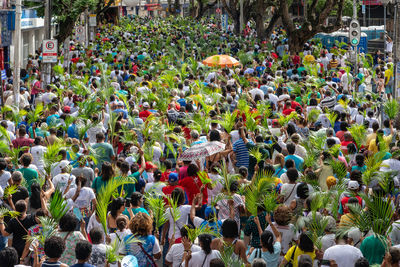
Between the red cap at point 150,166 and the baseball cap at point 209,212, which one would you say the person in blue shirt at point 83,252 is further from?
the red cap at point 150,166

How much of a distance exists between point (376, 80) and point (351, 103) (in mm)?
8140

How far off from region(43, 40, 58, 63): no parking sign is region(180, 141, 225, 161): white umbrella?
10.7 m

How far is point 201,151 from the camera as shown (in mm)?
10859

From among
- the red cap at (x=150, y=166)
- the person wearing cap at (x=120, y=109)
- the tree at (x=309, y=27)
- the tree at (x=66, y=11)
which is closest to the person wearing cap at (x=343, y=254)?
the red cap at (x=150, y=166)

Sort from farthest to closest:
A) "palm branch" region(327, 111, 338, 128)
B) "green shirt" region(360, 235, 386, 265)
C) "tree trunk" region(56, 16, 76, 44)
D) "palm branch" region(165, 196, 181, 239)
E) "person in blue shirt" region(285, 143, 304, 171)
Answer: "tree trunk" region(56, 16, 76, 44)
"palm branch" region(327, 111, 338, 128)
"person in blue shirt" region(285, 143, 304, 171)
"palm branch" region(165, 196, 181, 239)
"green shirt" region(360, 235, 386, 265)

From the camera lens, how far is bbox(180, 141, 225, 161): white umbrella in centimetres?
1073

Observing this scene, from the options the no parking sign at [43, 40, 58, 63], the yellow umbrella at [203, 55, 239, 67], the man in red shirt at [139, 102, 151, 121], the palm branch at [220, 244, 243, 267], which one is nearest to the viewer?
the palm branch at [220, 244, 243, 267]

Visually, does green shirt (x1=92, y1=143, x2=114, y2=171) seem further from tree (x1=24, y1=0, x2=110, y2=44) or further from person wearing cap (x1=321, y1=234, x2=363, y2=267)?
tree (x1=24, y1=0, x2=110, y2=44)

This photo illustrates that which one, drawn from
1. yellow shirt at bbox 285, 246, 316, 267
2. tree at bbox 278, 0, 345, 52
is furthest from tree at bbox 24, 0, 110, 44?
yellow shirt at bbox 285, 246, 316, 267

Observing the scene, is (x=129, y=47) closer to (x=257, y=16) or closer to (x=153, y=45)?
(x=153, y=45)

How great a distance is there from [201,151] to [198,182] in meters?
0.80

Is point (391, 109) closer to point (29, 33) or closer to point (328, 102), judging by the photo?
point (328, 102)

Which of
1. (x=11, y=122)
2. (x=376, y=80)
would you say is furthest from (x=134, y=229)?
(x=376, y=80)

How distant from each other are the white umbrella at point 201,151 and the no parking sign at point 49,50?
10.7 metres
